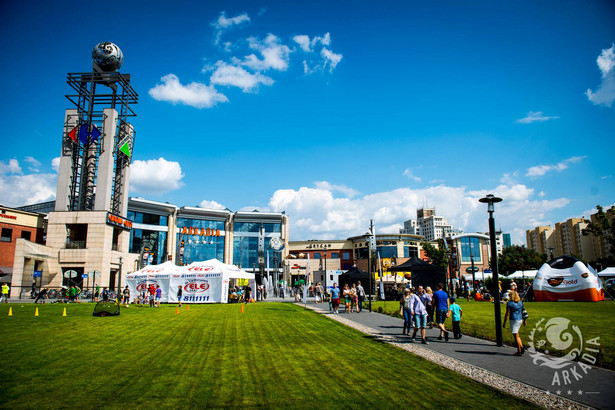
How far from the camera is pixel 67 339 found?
1208 centimetres

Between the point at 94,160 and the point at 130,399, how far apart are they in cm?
5469

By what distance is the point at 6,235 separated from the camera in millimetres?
50125

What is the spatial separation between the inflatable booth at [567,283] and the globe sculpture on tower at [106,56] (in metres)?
58.3

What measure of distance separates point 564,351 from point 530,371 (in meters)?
3.07

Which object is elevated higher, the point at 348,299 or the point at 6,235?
the point at 6,235

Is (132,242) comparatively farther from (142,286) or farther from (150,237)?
(142,286)

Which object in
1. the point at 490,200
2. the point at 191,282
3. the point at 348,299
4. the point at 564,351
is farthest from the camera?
the point at 191,282

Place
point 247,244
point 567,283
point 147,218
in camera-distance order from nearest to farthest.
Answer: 1. point 567,283
2. point 147,218
3. point 247,244

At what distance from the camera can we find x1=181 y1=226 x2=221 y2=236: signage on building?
8288 centimetres

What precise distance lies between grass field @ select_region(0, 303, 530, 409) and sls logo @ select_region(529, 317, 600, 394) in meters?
2.29

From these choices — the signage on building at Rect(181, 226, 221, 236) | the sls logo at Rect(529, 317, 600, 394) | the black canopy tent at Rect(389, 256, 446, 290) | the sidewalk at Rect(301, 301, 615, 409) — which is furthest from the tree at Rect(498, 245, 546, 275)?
the sidewalk at Rect(301, 301, 615, 409)

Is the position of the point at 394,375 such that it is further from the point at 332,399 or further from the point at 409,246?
the point at 409,246

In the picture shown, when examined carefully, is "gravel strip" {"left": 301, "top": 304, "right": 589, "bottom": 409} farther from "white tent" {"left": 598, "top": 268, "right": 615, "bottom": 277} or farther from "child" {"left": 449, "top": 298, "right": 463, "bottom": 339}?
"white tent" {"left": 598, "top": 268, "right": 615, "bottom": 277}

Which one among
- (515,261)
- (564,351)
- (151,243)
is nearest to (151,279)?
(564,351)
